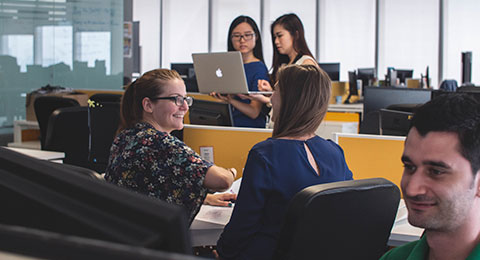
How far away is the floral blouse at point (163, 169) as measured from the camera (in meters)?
1.96

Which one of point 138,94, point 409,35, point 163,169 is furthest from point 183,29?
point 163,169

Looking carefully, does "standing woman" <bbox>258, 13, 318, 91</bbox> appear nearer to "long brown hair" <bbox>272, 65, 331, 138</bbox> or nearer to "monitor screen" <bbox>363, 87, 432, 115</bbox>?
"monitor screen" <bbox>363, 87, 432, 115</bbox>

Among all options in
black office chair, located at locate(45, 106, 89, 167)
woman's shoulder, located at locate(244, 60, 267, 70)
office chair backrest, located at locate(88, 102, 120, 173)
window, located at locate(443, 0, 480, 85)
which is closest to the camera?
office chair backrest, located at locate(88, 102, 120, 173)

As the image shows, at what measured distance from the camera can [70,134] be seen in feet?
13.4

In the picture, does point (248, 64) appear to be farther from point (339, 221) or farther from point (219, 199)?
point (339, 221)

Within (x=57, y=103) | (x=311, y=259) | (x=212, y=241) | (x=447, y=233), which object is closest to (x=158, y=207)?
(x=447, y=233)

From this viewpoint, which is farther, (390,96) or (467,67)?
(467,67)

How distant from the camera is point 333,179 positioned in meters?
1.89

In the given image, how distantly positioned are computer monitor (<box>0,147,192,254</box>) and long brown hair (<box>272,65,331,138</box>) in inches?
59.8

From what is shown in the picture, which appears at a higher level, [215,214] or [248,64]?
[248,64]

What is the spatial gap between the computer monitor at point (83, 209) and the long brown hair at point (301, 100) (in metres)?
1.52

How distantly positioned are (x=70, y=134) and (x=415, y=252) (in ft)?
10.9

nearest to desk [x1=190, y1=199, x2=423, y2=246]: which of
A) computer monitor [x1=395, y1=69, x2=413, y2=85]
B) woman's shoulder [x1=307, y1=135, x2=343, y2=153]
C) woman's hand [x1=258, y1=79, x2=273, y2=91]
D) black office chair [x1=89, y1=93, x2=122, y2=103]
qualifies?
woman's shoulder [x1=307, y1=135, x2=343, y2=153]

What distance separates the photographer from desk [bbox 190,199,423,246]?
6.39 feet
